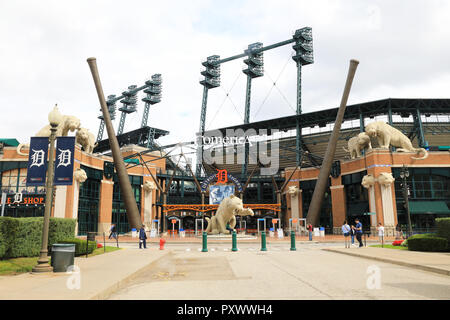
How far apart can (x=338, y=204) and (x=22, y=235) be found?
127ft

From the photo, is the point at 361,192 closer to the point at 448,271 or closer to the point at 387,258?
the point at 387,258

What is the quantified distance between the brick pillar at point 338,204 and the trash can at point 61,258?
3812 cm

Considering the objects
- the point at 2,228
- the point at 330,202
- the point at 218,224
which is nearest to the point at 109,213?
the point at 218,224

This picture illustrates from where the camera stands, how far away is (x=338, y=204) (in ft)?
A: 147

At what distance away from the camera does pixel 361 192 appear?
4159 cm

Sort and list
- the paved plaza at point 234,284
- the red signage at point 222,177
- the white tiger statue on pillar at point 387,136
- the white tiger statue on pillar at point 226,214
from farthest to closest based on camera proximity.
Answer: the red signage at point 222,177, the white tiger statue on pillar at point 387,136, the white tiger statue on pillar at point 226,214, the paved plaza at point 234,284

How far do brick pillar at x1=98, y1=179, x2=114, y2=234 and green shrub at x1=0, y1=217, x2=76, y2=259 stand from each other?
1195 inches

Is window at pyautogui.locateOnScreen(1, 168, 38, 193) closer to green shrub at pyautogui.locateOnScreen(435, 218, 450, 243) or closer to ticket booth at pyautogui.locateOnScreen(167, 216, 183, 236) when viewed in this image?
ticket booth at pyautogui.locateOnScreen(167, 216, 183, 236)

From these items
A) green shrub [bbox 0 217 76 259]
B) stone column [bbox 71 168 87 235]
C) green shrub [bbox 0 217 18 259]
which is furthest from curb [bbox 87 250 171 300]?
stone column [bbox 71 168 87 235]

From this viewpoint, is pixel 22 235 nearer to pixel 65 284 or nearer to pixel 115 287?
pixel 65 284

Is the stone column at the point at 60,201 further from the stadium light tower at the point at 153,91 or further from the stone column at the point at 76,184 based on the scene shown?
the stadium light tower at the point at 153,91

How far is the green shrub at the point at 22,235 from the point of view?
11.9 meters

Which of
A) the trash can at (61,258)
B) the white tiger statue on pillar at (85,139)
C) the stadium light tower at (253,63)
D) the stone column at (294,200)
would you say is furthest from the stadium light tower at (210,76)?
the trash can at (61,258)
